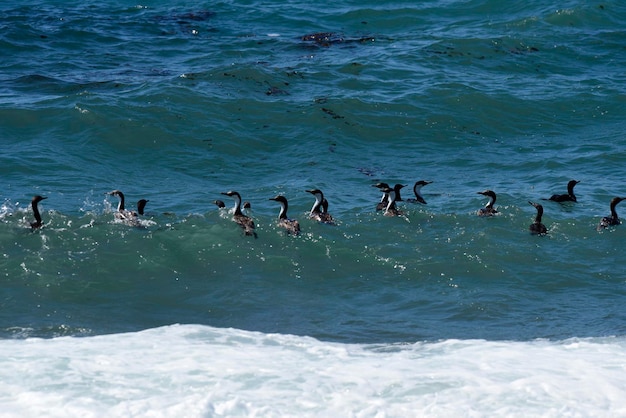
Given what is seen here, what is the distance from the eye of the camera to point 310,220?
17.6 meters

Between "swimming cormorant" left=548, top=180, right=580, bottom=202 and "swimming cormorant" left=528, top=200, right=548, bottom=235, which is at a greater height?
"swimming cormorant" left=548, top=180, right=580, bottom=202

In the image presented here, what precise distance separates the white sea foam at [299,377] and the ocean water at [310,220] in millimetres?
36

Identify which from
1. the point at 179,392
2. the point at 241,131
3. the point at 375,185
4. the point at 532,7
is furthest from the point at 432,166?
the point at 532,7

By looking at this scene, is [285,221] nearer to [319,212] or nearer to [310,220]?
[310,220]

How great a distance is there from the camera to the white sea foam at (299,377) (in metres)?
10.7

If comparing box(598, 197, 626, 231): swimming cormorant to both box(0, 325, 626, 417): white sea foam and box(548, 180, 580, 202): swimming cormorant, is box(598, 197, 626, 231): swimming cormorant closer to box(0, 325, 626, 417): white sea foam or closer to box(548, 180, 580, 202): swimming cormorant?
box(548, 180, 580, 202): swimming cormorant

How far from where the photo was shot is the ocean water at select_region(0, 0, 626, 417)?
37.6 ft

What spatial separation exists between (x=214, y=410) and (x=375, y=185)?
375 inches

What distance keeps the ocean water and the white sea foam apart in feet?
0.12

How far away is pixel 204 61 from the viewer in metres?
27.0

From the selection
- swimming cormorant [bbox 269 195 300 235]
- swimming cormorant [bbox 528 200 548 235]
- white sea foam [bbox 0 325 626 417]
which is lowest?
white sea foam [bbox 0 325 626 417]

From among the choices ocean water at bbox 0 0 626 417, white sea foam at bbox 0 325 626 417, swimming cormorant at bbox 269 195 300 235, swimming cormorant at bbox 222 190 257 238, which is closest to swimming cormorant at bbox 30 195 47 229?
ocean water at bbox 0 0 626 417

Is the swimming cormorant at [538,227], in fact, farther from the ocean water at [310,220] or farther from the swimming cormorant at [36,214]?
the swimming cormorant at [36,214]

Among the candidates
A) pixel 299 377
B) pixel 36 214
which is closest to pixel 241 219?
pixel 36 214
